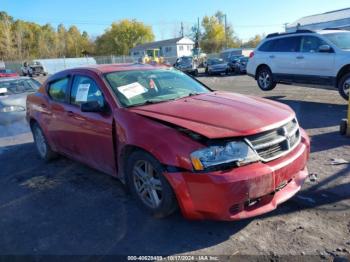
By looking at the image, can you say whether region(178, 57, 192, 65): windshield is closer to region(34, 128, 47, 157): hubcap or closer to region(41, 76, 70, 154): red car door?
region(34, 128, 47, 157): hubcap

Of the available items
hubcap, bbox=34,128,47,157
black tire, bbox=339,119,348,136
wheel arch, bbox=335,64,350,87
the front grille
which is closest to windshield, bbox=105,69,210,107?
the front grille

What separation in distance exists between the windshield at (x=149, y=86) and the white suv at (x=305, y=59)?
588 cm

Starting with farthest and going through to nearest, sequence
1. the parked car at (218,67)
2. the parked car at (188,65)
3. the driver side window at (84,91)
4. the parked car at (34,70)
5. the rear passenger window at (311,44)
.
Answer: the parked car at (34,70) → the parked car at (188,65) → the parked car at (218,67) → the rear passenger window at (311,44) → the driver side window at (84,91)

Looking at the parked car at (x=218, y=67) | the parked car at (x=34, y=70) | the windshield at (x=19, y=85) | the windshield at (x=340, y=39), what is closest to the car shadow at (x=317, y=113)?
the windshield at (x=340, y=39)

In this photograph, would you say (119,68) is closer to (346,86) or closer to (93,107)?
(93,107)

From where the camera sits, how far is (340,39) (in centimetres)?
973

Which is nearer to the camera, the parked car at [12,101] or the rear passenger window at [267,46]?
the parked car at [12,101]

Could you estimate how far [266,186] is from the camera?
10.4 ft

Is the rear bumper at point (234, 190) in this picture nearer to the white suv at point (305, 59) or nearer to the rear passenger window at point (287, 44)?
the white suv at point (305, 59)

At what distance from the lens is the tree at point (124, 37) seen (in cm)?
9588

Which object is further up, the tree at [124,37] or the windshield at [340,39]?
the tree at [124,37]

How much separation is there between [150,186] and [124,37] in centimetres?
9693

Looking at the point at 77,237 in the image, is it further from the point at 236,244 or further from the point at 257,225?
the point at 257,225

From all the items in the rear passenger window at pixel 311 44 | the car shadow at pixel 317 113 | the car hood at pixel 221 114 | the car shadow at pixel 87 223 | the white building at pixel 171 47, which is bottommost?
the car shadow at pixel 87 223
